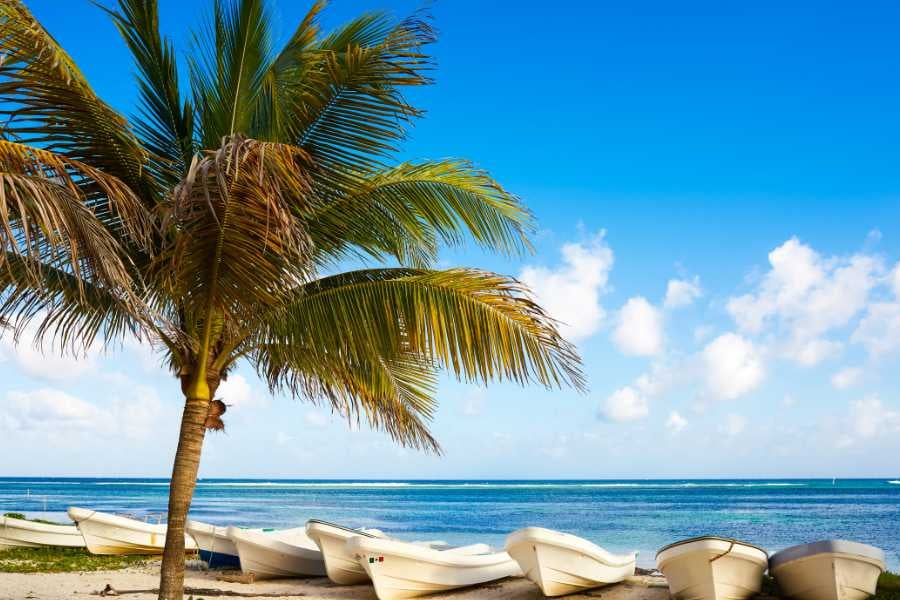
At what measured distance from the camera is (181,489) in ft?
20.6

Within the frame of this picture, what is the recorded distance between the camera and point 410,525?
3412 centimetres

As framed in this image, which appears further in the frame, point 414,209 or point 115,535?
point 115,535

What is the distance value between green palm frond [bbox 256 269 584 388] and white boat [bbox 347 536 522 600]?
3.83m

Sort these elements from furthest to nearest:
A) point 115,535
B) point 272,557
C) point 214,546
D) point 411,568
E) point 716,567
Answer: point 115,535 < point 214,546 < point 272,557 < point 411,568 < point 716,567

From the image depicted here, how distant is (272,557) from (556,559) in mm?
4496

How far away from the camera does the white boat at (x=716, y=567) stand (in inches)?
330

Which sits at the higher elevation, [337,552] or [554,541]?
[554,541]

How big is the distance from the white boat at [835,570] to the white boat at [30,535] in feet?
38.7

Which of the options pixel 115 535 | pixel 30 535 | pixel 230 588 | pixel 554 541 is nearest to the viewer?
pixel 554 541

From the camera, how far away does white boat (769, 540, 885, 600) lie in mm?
8086

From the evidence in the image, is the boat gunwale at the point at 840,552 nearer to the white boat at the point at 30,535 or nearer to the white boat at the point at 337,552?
the white boat at the point at 337,552

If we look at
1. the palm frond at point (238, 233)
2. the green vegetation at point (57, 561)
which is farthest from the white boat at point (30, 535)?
the palm frond at point (238, 233)

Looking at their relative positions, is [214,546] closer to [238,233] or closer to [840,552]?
[238,233]

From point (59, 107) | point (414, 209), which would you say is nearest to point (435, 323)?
point (414, 209)
